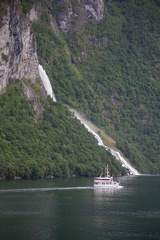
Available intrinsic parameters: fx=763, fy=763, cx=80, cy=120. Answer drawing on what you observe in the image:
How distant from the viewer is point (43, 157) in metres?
183

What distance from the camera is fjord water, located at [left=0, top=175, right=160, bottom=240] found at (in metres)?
90.7

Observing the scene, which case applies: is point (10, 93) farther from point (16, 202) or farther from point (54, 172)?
point (16, 202)

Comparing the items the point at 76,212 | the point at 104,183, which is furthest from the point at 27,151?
the point at 76,212

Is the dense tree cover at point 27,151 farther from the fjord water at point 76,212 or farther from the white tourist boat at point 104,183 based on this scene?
the fjord water at point 76,212

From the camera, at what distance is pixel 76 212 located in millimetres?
107312

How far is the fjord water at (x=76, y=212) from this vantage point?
90.7m

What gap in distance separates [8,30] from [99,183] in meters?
58.6

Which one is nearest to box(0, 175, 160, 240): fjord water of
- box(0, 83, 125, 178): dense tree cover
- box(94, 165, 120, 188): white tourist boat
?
box(94, 165, 120, 188): white tourist boat

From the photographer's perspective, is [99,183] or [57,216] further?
[99,183]

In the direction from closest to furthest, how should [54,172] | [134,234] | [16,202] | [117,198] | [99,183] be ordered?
[134,234]
[16,202]
[117,198]
[99,183]
[54,172]

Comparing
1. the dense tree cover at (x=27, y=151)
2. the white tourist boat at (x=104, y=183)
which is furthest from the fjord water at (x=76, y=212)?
the dense tree cover at (x=27, y=151)

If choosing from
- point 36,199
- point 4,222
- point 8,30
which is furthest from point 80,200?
point 8,30

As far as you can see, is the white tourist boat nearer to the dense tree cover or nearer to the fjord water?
the fjord water

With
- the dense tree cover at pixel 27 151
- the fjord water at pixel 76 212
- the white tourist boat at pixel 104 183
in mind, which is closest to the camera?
the fjord water at pixel 76 212
